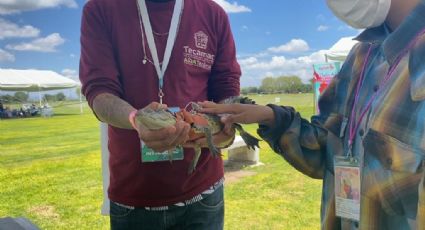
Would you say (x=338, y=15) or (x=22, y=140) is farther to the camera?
(x=22, y=140)

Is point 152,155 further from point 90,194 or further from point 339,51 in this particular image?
point 339,51

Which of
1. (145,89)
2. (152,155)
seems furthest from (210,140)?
(145,89)

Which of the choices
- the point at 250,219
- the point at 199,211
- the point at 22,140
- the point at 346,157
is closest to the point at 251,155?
the point at 250,219

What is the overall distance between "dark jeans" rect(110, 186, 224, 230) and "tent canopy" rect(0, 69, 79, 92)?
86.8ft

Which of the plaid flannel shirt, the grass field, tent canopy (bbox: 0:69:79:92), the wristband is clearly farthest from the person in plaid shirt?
tent canopy (bbox: 0:69:79:92)

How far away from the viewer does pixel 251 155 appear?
847 cm

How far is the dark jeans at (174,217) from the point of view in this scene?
204 cm

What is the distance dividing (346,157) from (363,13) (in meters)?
0.52

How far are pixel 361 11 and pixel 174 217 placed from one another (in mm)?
1213

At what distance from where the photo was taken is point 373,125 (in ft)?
4.40

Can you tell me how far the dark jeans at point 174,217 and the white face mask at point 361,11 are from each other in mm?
1054

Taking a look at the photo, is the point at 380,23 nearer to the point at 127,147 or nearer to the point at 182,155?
the point at 182,155

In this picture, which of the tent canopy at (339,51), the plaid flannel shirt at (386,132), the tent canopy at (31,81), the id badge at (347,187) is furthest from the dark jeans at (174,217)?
the tent canopy at (31,81)

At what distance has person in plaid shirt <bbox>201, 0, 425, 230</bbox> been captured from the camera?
47.5 inches
